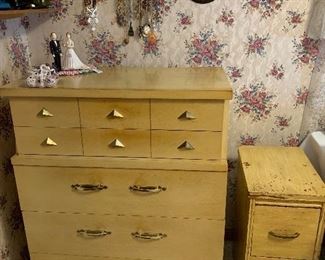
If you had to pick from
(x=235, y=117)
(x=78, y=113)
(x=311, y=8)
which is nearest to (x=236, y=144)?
(x=235, y=117)

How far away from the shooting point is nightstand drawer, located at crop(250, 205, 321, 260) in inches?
51.3

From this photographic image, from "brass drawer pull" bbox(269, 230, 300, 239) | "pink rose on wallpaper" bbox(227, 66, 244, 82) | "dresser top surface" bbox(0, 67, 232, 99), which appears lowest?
"brass drawer pull" bbox(269, 230, 300, 239)

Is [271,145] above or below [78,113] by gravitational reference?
below

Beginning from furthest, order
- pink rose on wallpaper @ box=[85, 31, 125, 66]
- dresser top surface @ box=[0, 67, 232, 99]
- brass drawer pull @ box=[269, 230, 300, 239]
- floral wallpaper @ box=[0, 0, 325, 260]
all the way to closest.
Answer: pink rose on wallpaper @ box=[85, 31, 125, 66]
floral wallpaper @ box=[0, 0, 325, 260]
brass drawer pull @ box=[269, 230, 300, 239]
dresser top surface @ box=[0, 67, 232, 99]

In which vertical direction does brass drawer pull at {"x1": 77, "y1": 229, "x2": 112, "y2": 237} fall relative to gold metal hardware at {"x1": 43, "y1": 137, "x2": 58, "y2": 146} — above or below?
below

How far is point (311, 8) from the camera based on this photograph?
154 centimetres

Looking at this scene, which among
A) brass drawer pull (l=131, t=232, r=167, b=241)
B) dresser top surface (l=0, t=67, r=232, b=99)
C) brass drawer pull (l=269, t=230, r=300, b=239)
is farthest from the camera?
brass drawer pull (l=131, t=232, r=167, b=241)

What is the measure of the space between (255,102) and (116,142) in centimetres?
78

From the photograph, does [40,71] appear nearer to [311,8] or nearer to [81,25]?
[81,25]

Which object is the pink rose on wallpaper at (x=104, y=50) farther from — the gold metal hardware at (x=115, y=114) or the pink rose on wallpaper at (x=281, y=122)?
the pink rose on wallpaper at (x=281, y=122)

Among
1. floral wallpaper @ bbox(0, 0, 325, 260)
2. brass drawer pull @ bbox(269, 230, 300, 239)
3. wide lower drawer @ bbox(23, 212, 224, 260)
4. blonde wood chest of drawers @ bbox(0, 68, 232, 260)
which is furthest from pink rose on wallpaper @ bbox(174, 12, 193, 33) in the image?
brass drawer pull @ bbox(269, 230, 300, 239)

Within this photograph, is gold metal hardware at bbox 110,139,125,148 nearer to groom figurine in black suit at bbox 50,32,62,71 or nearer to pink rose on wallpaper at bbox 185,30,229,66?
groom figurine in black suit at bbox 50,32,62,71

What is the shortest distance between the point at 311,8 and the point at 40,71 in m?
1.20

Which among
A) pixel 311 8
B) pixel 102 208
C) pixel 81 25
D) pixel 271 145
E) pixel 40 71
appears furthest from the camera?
pixel 271 145
